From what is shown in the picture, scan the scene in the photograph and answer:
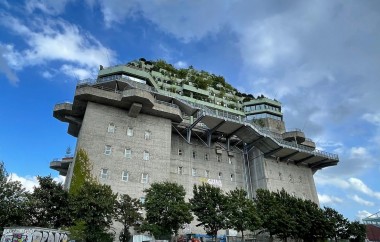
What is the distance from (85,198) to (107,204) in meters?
2.29

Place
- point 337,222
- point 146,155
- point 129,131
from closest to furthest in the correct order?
point 146,155 < point 129,131 < point 337,222

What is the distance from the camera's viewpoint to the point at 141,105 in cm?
4600

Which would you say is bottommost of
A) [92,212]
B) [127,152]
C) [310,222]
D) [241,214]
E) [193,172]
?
[92,212]

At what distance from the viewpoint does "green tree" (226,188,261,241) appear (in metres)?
36.3

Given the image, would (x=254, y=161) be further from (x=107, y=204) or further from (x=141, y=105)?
(x=107, y=204)

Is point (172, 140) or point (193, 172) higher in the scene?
A: point (172, 140)

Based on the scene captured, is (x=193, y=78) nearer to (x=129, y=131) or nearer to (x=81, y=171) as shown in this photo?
(x=129, y=131)

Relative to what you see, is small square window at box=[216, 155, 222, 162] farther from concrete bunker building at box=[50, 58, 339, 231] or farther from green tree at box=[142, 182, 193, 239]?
green tree at box=[142, 182, 193, 239]

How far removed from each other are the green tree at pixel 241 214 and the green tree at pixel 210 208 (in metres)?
0.84

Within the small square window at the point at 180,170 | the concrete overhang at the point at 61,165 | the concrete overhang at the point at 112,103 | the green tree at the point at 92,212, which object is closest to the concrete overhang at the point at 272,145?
the concrete overhang at the point at 112,103

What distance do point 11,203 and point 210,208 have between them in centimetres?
2067

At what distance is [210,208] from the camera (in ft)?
116

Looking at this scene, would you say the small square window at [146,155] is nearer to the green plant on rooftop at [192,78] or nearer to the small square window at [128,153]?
the small square window at [128,153]

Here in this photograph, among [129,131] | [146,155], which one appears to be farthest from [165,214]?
[129,131]
